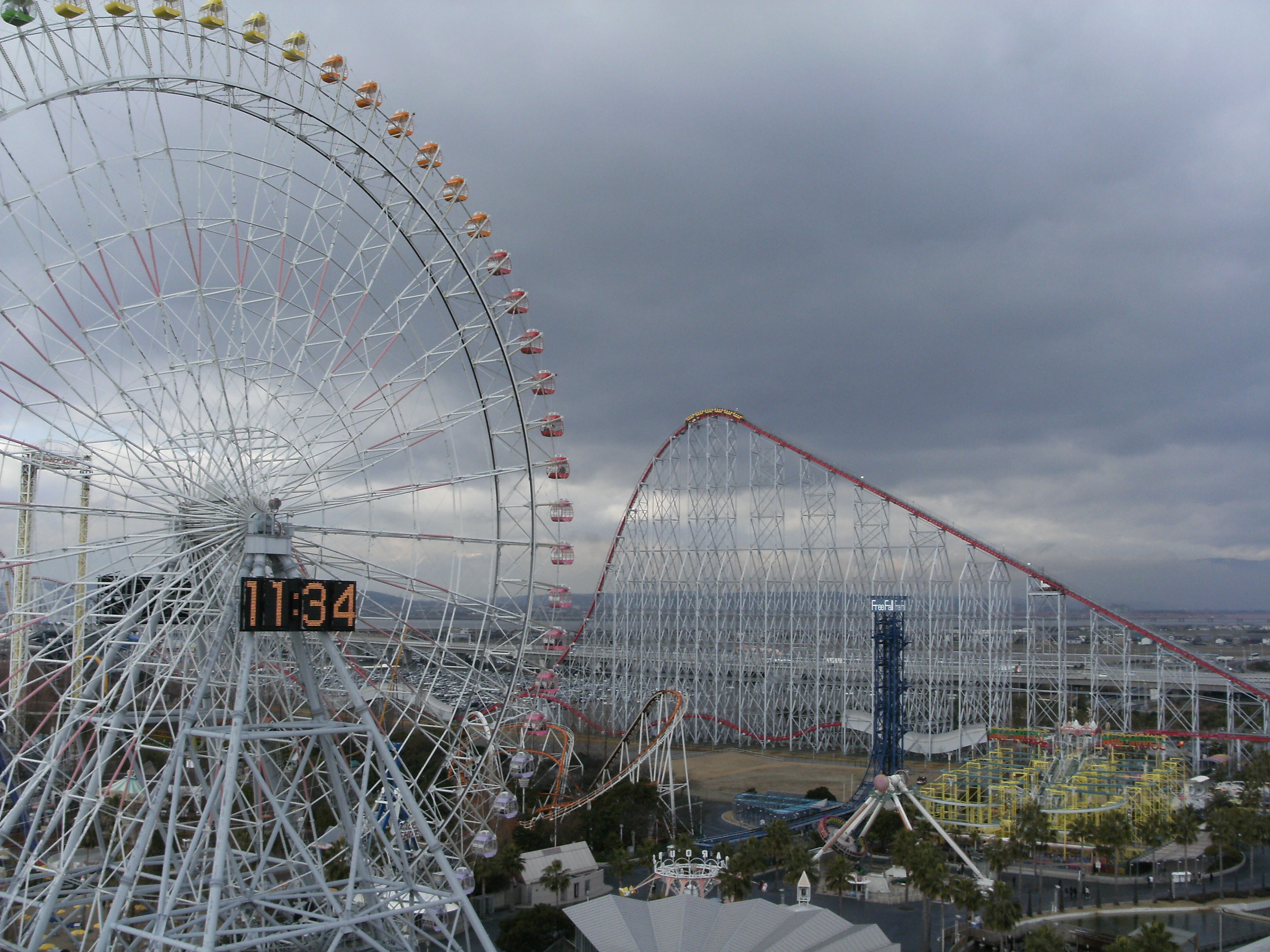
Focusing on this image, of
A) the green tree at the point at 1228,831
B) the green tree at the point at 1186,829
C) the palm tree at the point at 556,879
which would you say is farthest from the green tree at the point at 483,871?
the green tree at the point at 1228,831

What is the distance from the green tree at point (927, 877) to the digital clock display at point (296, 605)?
1550 cm

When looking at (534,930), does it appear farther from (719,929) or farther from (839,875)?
(839,875)

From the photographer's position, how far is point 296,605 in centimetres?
1744

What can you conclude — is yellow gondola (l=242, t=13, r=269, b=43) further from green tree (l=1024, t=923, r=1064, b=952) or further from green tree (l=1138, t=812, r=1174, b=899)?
green tree (l=1138, t=812, r=1174, b=899)

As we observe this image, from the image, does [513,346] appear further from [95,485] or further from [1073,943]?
[1073,943]

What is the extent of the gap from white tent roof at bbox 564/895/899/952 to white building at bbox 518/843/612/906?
6404 mm

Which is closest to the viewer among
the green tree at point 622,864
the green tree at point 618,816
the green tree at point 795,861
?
the green tree at point 795,861

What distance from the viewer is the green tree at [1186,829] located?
103ft

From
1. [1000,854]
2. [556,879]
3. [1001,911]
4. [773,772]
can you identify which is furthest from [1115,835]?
[773,772]

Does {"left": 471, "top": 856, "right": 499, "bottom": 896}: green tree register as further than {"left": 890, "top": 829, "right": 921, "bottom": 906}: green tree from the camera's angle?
Yes

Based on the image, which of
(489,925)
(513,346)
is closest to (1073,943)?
(489,925)

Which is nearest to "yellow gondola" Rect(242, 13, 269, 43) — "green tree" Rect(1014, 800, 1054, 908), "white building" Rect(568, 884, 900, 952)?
"white building" Rect(568, 884, 900, 952)

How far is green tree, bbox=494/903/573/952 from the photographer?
24547mm

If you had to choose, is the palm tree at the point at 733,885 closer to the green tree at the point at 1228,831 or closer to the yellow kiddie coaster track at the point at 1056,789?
the yellow kiddie coaster track at the point at 1056,789
